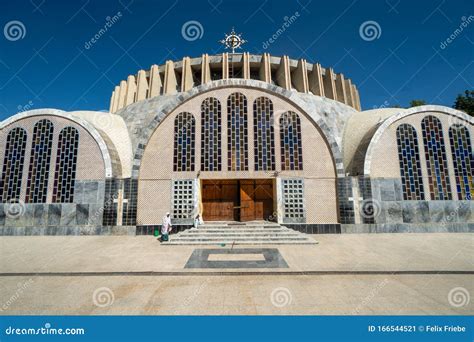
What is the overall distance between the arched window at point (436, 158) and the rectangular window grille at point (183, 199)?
14196 mm

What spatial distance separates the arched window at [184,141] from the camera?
15586 mm

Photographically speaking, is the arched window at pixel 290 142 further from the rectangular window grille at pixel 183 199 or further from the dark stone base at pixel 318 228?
the rectangular window grille at pixel 183 199

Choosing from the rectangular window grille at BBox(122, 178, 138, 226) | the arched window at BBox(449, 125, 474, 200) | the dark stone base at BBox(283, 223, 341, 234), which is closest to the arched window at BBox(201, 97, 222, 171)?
the rectangular window grille at BBox(122, 178, 138, 226)

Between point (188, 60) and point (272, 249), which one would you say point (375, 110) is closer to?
point (272, 249)

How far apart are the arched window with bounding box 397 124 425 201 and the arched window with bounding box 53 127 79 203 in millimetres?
19760

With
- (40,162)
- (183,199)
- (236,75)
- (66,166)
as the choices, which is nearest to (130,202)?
(183,199)

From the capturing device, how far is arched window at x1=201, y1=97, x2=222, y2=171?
15.6m

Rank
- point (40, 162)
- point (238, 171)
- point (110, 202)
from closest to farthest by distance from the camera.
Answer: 1. point (110, 202)
2. point (238, 171)
3. point (40, 162)

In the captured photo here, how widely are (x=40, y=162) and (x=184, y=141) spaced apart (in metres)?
8.91

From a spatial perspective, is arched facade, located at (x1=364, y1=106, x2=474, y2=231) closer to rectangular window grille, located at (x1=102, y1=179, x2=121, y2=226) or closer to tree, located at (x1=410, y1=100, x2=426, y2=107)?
rectangular window grille, located at (x1=102, y1=179, x2=121, y2=226)

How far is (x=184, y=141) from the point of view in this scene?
15.8 meters

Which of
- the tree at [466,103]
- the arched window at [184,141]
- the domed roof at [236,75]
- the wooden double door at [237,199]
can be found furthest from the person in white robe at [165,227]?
the tree at [466,103]

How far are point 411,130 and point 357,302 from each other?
46.0 ft

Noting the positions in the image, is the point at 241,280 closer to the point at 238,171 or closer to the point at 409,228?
the point at 238,171
